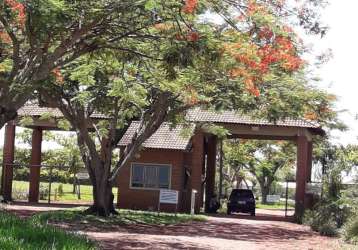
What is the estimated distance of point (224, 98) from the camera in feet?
65.7

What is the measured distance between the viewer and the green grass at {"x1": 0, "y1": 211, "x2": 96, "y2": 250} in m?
9.26

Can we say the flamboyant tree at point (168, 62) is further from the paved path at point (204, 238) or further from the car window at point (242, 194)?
the car window at point (242, 194)

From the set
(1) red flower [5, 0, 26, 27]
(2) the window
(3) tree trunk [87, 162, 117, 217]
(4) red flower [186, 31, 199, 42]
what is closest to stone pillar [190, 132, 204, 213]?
(2) the window

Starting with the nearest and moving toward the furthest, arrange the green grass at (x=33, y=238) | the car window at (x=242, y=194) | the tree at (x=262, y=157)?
the green grass at (x=33, y=238) → the car window at (x=242, y=194) → the tree at (x=262, y=157)

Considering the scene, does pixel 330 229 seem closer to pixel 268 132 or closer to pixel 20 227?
pixel 268 132

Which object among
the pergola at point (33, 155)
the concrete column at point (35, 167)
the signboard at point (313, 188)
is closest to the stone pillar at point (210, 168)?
the signboard at point (313, 188)

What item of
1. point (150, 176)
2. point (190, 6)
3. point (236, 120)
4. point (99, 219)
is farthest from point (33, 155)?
point (190, 6)

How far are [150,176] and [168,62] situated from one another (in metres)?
20.2

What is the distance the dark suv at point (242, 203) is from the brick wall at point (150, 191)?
327 centimetres

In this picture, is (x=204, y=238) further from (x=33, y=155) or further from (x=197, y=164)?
(x=33, y=155)

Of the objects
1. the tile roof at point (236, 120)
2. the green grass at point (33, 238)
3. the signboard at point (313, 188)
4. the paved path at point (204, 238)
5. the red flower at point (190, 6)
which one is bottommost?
the paved path at point (204, 238)

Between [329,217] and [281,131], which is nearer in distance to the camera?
[329,217]

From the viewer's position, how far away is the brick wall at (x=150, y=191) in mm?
32219

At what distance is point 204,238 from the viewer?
18.1 m
